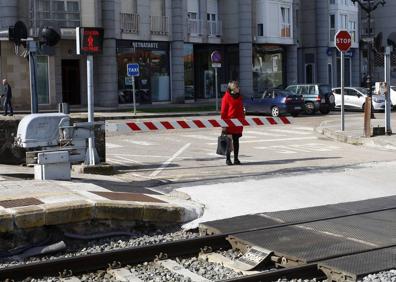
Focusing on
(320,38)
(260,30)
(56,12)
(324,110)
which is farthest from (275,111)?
(320,38)

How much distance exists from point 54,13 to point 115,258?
3212 centimetres

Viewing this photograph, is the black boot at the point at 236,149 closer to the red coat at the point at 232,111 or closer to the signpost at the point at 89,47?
the red coat at the point at 232,111

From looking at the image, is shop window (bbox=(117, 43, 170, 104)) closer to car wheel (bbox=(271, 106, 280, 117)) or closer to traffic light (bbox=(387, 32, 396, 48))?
car wheel (bbox=(271, 106, 280, 117))

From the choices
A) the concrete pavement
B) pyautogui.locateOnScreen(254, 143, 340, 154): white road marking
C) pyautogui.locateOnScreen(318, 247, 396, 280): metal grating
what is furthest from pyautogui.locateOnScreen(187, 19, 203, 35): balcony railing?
pyautogui.locateOnScreen(318, 247, 396, 280): metal grating

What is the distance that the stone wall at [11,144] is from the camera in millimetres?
14039

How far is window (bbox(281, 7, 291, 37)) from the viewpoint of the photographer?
168 ft

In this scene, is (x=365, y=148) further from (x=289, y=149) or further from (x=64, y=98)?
(x=64, y=98)

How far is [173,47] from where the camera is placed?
43.3 metres

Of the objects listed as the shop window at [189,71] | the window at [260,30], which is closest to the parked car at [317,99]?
the shop window at [189,71]

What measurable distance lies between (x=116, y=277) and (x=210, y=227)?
189 centimetres

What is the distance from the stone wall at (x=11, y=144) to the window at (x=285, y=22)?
38.5m

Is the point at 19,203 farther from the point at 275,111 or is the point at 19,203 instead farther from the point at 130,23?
the point at 130,23

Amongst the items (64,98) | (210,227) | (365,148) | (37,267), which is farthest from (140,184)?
(64,98)

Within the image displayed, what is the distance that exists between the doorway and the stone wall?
25.7 m
